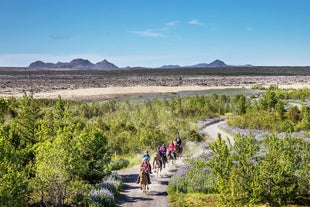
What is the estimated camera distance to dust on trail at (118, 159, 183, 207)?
901 inches

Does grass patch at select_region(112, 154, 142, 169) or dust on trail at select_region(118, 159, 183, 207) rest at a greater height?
dust on trail at select_region(118, 159, 183, 207)

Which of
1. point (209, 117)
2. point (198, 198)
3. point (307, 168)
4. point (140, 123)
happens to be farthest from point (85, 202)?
point (209, 117)

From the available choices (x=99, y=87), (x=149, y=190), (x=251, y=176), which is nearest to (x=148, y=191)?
(x=149, y=190)

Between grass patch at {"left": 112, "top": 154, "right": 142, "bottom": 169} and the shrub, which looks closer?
the shrub

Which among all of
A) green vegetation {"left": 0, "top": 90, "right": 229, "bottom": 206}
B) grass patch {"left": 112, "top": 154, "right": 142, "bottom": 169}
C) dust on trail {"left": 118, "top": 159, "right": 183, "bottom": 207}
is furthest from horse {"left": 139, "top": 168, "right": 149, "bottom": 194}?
grass patch {"left": 112, "top": 154, "right": 142, "bottom": 169}

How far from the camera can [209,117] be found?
65312 millimetres

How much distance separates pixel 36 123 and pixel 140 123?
26211 millimetres

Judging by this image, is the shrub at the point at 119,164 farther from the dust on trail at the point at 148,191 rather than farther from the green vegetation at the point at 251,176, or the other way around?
the green vegetation at the point at 251,176

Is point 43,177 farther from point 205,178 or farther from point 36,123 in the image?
point 205,178

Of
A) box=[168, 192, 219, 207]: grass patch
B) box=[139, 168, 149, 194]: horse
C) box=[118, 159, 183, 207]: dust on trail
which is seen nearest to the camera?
box=[168, 192, 219, 207]: grass patch

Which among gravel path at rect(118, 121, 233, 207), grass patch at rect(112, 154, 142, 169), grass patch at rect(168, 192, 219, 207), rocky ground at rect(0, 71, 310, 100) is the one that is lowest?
grass patch at rect(112, 154, 142, 169)

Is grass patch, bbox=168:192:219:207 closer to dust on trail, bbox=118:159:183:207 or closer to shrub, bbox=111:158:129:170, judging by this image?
dust on trail, bbox=118:159:183:207

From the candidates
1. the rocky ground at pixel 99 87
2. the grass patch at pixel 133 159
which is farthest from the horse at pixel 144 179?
the rocky ground at pixel 99 87

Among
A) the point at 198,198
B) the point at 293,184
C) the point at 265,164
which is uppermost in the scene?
the point at 265,164
